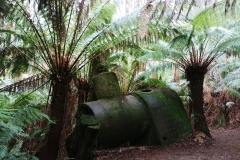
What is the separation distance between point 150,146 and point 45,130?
7.72 ft

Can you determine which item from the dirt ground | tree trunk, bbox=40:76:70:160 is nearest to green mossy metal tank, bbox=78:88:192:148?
the dirt ground

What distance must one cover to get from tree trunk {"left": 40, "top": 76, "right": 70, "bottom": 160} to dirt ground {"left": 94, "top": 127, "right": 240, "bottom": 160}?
2.65 ft

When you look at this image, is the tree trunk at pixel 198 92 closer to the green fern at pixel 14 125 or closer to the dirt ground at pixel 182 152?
the dirt ground at pixel 182 152

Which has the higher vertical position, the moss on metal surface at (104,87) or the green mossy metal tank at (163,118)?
the moss on metal surface at (104,87)

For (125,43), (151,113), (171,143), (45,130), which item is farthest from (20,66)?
(171,143)

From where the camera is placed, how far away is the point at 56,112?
4.68m

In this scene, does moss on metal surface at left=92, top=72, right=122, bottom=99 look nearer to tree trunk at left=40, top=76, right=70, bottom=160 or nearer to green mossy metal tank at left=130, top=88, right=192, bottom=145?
green mossy metal tank at left=130, top=88, right=192, bottom=145

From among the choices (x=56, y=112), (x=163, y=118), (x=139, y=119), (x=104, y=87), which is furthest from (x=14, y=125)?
(x=163, y=118)

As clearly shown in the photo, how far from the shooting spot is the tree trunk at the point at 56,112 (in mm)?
4668

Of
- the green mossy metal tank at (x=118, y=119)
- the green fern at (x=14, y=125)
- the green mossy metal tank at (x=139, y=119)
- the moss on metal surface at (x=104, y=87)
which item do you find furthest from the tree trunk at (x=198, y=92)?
the green fern at (x=14, y=125)

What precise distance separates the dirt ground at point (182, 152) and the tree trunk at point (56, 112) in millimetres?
807

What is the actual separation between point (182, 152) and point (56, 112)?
2.48 metres

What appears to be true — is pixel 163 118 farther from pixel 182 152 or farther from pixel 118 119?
pixel 118 119

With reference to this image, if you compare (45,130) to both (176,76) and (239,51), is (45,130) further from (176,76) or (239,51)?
(239,51)
